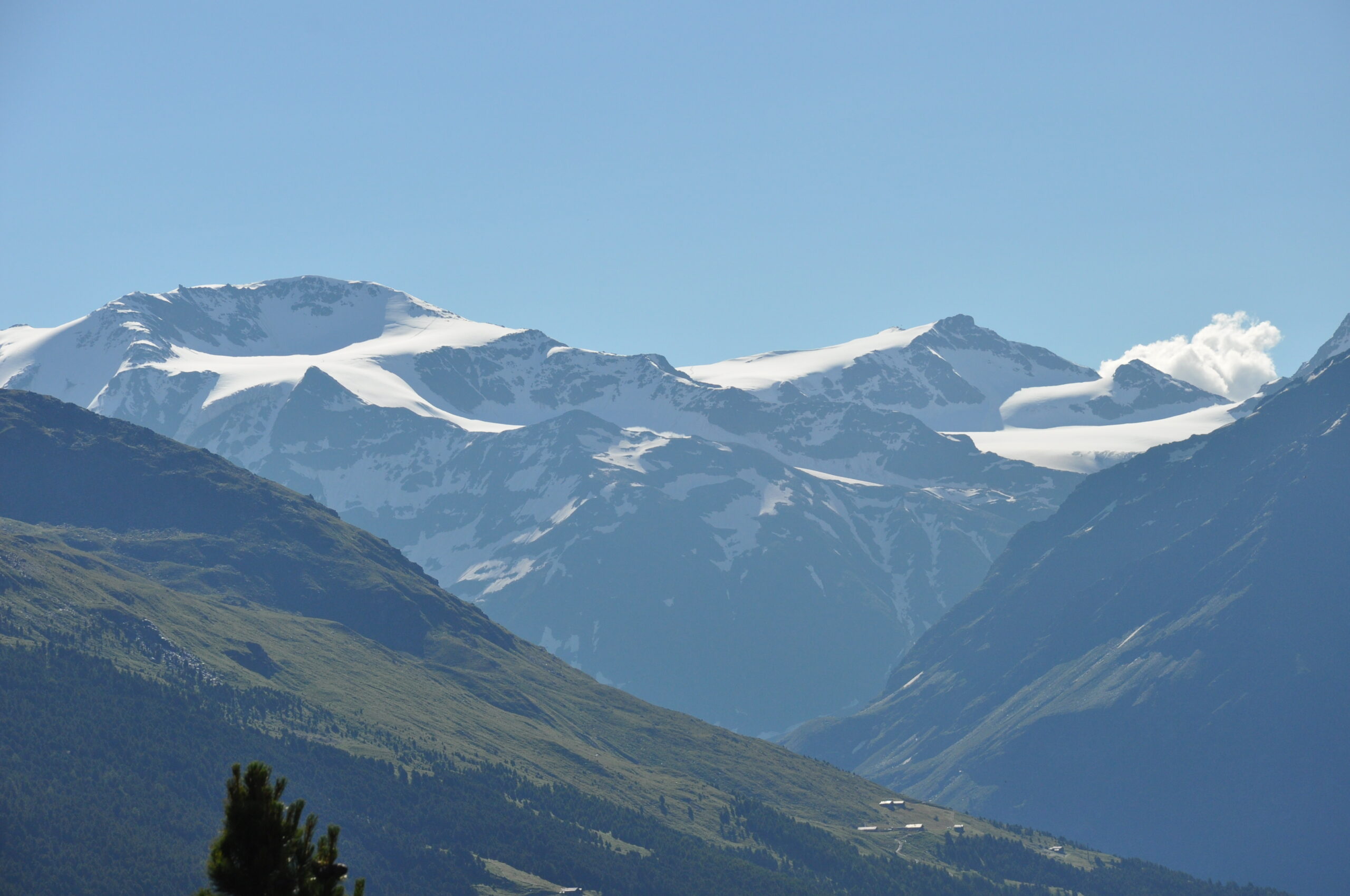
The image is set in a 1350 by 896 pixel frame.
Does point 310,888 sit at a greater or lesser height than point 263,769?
lesser

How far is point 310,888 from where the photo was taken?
53.0 metres

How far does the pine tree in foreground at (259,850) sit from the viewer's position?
52094mm

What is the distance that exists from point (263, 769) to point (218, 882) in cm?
473

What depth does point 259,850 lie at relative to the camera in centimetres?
5275

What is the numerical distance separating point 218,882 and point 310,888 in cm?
338

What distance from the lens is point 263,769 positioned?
5191 centimetres

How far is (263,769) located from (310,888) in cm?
514

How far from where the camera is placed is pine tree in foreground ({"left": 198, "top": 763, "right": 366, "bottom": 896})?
52.1m

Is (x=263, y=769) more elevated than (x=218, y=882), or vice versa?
(x=263, y=769)
